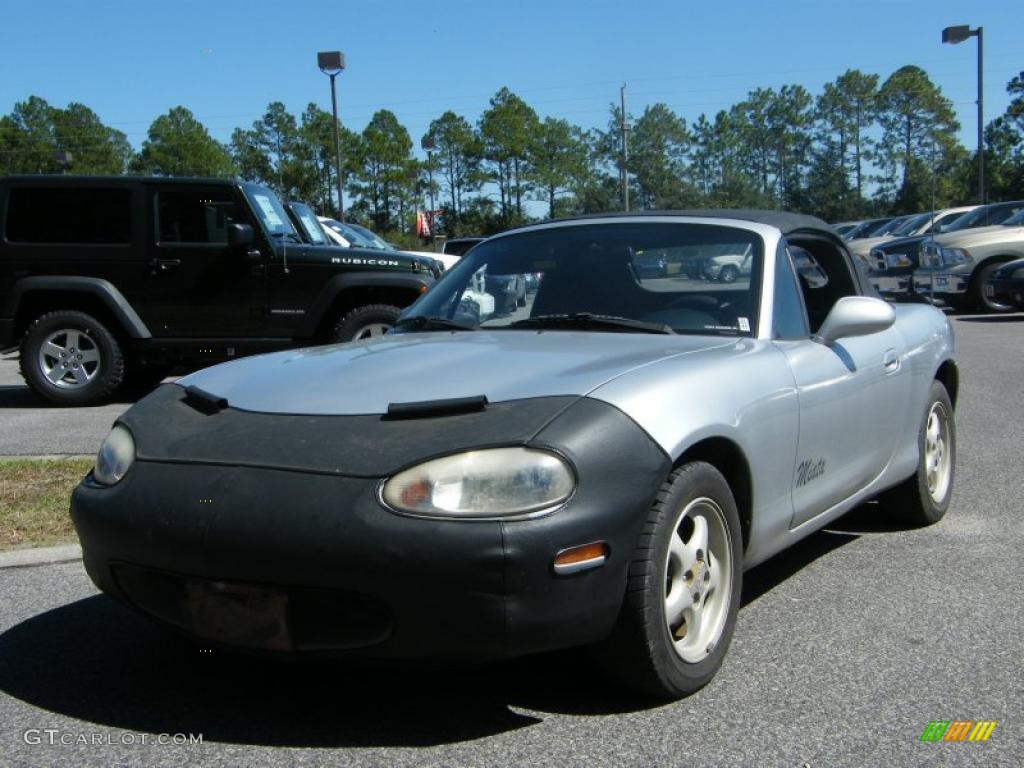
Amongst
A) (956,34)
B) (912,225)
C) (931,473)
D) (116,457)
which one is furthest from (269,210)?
(956,34)

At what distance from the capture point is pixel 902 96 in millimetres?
62625

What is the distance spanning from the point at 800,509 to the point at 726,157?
Answer: 63205mm

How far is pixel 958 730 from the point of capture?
9.44 ft

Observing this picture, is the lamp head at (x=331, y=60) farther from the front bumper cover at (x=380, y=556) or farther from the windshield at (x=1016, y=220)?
the front bumper cover at (x=380, y=556)

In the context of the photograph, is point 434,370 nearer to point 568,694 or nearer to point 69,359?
point 568,694

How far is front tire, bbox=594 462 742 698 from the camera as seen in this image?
286 centimetres

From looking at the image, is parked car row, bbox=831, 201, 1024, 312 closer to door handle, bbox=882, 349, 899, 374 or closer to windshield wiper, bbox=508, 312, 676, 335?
door handle, bbox=882, 349, 899, 374

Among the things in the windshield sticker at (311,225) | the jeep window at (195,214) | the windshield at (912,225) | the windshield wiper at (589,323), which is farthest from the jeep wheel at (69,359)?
the windshield at (912,225)

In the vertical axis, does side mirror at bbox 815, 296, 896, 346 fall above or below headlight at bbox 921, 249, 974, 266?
below

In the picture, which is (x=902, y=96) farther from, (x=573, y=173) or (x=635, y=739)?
(x=635, y=739)

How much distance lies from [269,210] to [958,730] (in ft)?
28.2

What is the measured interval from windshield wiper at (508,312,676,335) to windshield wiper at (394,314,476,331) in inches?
8.6

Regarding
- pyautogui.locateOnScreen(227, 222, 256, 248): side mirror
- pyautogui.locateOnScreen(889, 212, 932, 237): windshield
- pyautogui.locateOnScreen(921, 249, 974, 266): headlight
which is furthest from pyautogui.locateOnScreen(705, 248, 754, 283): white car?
pyautogui.locateOnScreen(889, 212, 932, 237): windshield

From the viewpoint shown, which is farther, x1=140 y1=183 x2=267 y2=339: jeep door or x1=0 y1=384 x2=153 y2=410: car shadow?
x1=0 y1=384 x2=153 y2=410: car shadow
